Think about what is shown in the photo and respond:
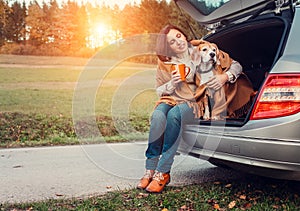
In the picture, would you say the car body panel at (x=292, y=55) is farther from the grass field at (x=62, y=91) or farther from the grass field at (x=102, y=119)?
the grass field at (x=62, y=91)

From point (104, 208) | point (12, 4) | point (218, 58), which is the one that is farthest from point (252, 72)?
point (12, 4)

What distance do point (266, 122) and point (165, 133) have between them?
0.82 meters

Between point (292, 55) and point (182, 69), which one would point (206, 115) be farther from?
point (292, 55)

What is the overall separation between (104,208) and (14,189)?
90 centimetres

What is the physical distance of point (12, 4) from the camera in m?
8.52

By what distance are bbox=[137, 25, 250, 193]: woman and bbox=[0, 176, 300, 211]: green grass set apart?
171mm

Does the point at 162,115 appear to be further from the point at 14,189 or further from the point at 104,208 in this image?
the point at 14,189

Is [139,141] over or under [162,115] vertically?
under

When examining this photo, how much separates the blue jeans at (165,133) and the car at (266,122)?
8 cm

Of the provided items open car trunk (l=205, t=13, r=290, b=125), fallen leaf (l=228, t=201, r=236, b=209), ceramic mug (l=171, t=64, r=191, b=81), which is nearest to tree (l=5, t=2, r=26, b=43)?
open car trunk (l=205, t=13, r=290, b=125)

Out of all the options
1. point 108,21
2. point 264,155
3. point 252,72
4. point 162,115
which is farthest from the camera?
point 108,21

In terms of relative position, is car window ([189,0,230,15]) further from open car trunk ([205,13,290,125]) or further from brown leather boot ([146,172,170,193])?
brown leather boot ([146,172,170,193])

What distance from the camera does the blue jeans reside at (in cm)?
264

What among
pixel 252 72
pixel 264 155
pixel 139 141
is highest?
pixel 252 72
